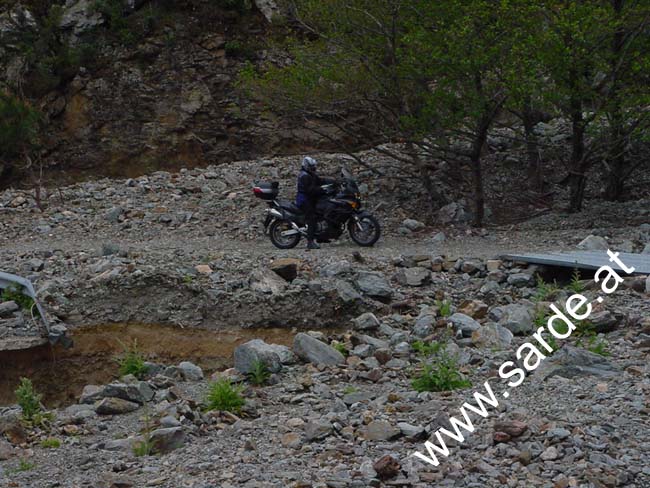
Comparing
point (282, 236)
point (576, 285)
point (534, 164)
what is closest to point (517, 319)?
point (576, 285)

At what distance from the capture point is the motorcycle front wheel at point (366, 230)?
43.3 ft

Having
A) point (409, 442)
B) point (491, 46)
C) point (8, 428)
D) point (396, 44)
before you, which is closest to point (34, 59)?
point (396, 44)

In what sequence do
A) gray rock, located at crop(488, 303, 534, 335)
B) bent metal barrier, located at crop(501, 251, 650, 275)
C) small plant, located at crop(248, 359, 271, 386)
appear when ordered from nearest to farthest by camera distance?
small plant, located at crop(248, 359, 271, 386) → gray rock, located at crop(488, 303, 534, 335) → bent metal barrier, located at crop(501, 251, 650, 275)

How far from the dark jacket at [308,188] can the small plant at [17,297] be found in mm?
4191

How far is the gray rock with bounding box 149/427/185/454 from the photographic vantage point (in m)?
5.80

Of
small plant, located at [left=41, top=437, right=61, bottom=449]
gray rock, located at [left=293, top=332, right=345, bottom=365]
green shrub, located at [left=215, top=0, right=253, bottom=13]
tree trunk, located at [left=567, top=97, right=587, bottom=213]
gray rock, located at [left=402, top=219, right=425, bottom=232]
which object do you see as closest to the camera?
small plant, located at [left=41, top=437, right=61, bottom=449]

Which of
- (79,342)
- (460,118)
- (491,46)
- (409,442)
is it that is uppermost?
(491,46)

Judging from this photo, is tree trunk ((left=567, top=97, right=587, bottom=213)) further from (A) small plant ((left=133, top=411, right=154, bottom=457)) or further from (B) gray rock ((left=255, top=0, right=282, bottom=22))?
(B) gray rock ((left=255, top=0, right=282, bottom=22))

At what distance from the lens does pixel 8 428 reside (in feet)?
21.8

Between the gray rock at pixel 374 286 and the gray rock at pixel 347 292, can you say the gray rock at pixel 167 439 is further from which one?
the gray rock at pixel 374 286

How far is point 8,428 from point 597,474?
173 inches

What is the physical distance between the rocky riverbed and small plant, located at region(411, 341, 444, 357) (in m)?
0.09

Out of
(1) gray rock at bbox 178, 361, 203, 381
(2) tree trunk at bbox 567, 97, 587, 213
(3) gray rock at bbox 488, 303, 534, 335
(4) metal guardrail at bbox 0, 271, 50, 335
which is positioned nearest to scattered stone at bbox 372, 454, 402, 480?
(3) gray rock at bbox 488, 303, 534, 335

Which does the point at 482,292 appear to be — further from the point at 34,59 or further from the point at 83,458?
the point at 34,59
